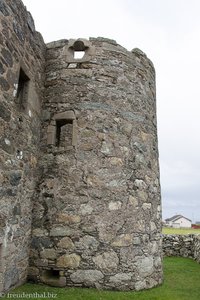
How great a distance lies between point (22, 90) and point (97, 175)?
6.94ft

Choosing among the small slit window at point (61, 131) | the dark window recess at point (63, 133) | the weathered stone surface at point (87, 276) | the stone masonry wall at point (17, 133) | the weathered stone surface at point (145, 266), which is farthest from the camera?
the dark window recess at point (63, 133)

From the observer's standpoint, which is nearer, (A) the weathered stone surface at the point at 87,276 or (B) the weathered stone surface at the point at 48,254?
(A) the weathered stone surface at the point at 87,276

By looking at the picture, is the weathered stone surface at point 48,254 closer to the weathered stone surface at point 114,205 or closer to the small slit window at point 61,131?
the weathered stone surface at point 114,205

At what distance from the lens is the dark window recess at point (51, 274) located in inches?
230

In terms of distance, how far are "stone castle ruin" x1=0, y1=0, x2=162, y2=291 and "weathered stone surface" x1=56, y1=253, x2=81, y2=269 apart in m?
0.02

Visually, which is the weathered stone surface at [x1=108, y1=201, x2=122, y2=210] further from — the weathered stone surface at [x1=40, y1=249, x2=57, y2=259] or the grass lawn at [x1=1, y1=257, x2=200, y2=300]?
the grass lawn at [x1=1, y1=257, x2=200, y2=300]

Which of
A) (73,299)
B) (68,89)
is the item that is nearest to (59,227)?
(73,299)

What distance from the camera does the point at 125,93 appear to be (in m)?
6.80

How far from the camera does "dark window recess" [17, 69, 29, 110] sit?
19.3ft

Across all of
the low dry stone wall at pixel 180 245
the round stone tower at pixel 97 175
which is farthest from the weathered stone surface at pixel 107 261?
the low dry stone wall at pixel 180 245

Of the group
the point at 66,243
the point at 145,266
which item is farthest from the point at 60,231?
the point at 145,266

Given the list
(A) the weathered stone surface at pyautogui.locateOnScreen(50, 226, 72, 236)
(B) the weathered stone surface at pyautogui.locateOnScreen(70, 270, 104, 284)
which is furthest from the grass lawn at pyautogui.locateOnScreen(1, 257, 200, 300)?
(A) the weathered stone surface at pyautogui.locateOnScreen(50, 226, 72, 236)

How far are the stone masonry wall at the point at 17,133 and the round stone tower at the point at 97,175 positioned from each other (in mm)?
370

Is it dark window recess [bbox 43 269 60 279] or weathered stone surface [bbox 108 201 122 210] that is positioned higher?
weathered stone surface [bbox 108 201 122 210]
